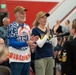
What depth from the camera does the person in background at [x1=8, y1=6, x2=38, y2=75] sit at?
185 inches

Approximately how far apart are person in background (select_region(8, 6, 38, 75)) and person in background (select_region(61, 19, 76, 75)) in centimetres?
90

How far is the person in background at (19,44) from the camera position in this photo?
15.4 feet

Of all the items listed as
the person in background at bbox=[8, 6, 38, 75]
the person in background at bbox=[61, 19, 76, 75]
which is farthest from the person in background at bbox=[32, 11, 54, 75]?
the person in background at bbox=[61, 19, 76, 75]

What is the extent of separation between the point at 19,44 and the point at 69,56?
3.58 feet

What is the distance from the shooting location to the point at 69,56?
3795mm

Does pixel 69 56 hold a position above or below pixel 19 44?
below

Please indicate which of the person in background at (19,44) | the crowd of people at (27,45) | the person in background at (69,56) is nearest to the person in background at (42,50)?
the crowd of people at (27,45)

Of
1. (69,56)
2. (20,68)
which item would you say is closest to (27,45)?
(20,68)

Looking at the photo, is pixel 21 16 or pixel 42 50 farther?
pixel 42 50

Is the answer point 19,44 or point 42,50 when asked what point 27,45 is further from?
point 42,50

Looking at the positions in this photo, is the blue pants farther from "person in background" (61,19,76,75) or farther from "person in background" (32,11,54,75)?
"person in background" (61,19,76,75)

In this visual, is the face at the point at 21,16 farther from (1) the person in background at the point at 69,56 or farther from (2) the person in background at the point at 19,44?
(1) the person in background at the point at 69,56

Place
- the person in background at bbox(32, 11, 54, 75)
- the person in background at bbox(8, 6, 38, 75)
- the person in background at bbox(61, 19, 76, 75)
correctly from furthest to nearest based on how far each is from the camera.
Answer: the person in background at bbox(32, 11, 54, 75) → the person in background at bbox(8, 6, 38, 75) → the person in background at bbox(61, 19, 76, 75)

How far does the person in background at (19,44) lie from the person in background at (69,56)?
2.97 ft
